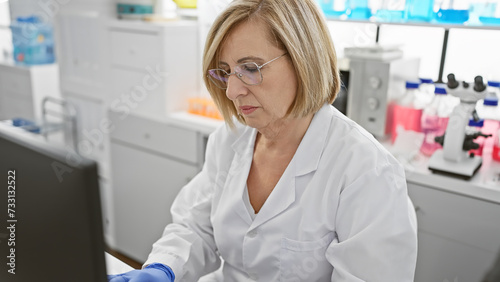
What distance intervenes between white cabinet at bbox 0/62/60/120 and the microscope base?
296 cm

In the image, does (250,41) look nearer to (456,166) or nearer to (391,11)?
(456,166)

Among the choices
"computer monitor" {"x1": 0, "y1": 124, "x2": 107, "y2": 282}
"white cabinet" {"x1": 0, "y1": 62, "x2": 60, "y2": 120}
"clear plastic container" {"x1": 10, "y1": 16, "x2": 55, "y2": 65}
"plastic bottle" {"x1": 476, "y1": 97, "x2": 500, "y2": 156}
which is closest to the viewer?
"computer monitor" {"x1": 0, "y1": 124, "x2": 107, "y2": 282}

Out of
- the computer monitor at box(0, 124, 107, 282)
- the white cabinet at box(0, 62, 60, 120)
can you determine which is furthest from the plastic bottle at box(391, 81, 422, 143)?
the white cabinet at box(0, 62, 60, 120)

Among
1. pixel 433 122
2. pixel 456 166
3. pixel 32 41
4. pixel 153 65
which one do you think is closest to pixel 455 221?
pixel 456 166

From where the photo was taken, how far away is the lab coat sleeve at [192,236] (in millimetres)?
1180

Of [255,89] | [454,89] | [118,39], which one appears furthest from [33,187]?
[118,39]

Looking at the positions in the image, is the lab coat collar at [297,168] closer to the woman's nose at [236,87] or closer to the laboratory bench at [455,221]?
the woman's nose at [236,87]

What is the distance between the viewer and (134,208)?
2.64 metres

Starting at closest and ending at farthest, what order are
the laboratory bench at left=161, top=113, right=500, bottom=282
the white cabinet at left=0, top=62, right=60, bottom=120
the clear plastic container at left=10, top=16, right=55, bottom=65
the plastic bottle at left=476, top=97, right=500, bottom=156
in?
the laboratory bench at left=161, top=113, right=500, bottom=282 < the plastic bottle at left=476, top=97, right=500, bottom=156 < the white cabinet at left=0, top=62, right=60, bottom=120 < the clear plastic container at left=10, top=16, right=55, bottom=65

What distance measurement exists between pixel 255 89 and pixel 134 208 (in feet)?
5.85

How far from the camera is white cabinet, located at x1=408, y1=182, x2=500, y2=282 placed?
60.9 inches

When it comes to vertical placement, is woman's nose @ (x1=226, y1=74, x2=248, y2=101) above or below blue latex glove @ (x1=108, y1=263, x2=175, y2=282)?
above

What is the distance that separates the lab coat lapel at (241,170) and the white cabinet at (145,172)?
0.94m

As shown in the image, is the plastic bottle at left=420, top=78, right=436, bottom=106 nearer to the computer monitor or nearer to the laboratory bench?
the laboratory bench
